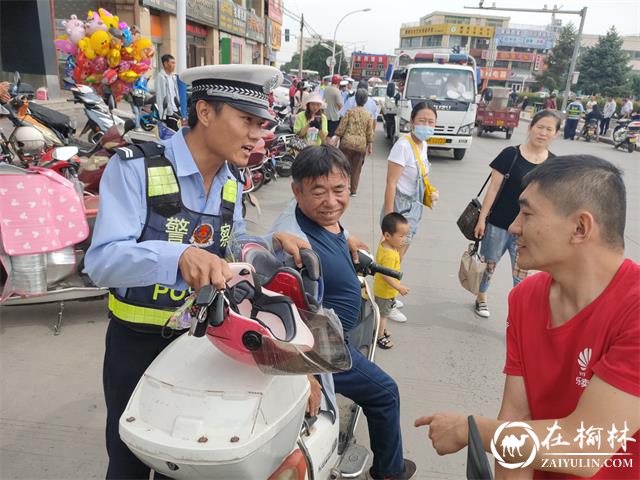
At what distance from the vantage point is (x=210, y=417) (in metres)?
1.06

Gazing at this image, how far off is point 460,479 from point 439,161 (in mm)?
10260

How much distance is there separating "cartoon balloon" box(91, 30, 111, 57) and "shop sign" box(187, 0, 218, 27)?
48.5 feet

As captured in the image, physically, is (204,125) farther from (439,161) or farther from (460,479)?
(439,161)

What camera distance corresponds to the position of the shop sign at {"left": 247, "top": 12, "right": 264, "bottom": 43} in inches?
1109

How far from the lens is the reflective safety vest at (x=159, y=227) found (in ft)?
4.60

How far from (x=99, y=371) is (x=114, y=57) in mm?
4206

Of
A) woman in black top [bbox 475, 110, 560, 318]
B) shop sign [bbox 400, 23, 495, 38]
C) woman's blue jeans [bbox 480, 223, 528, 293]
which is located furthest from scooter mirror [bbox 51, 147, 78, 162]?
shop sign [bbox 400, 23, 495, 38]

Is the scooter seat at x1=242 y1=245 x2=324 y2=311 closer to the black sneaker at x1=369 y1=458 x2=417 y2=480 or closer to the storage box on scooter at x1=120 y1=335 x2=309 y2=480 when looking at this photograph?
the storage box on scooter at x1=120 y1=335 x2=309 y2=480

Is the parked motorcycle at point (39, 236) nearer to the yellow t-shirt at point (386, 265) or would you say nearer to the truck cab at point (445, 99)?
the yellow t-shirt at point (386, 265)

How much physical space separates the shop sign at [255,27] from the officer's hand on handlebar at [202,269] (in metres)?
30.0

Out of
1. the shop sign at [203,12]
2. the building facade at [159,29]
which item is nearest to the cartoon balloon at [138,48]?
the building facade at [159,29]

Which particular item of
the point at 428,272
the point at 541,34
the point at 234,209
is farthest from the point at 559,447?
the point at 541,34

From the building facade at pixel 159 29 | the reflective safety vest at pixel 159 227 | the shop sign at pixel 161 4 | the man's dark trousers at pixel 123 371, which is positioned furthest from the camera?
the shop sign at pixel 161 4

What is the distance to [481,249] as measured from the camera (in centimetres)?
390
